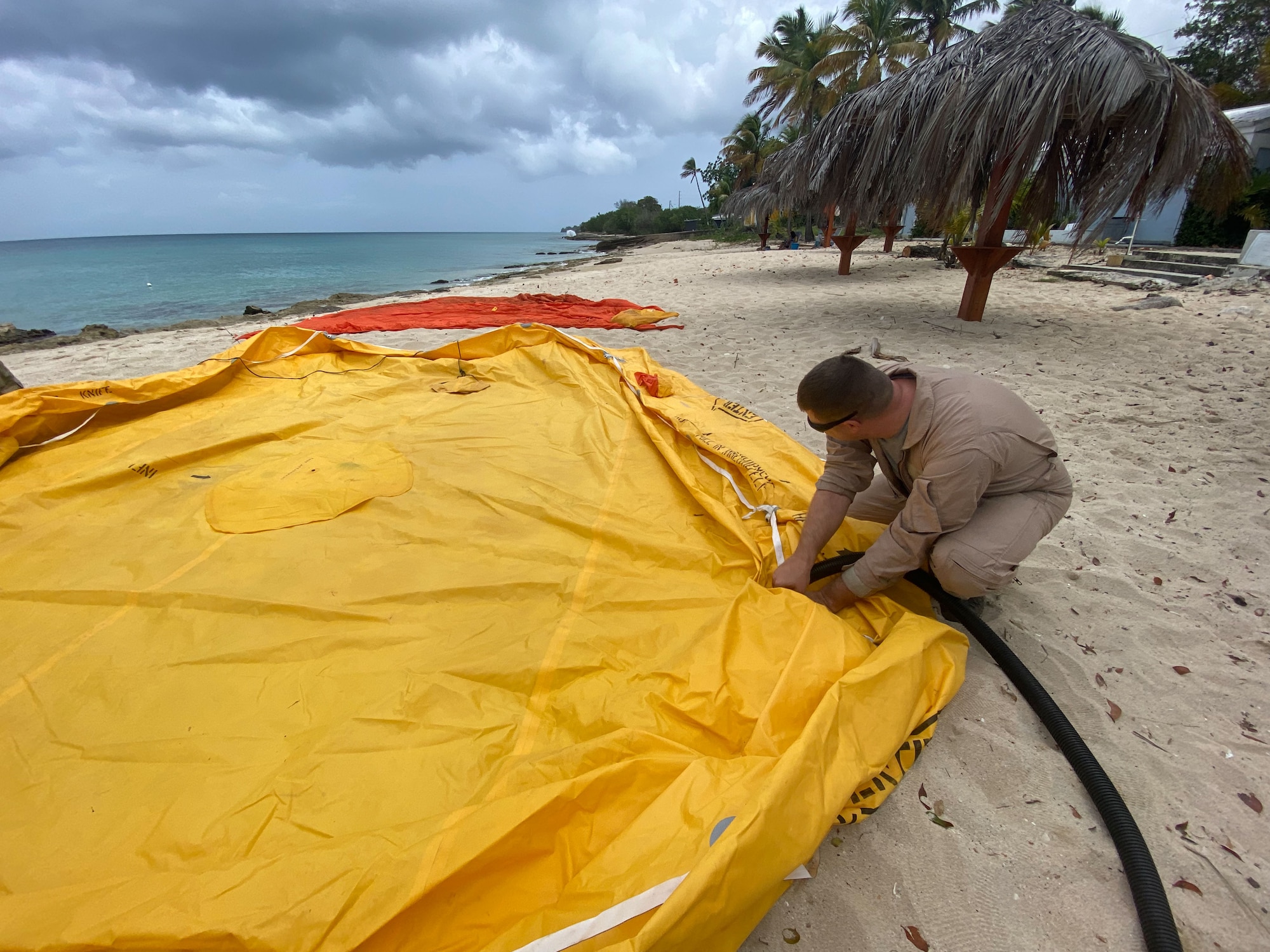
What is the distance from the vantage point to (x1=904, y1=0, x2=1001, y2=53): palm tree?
58.0 feet

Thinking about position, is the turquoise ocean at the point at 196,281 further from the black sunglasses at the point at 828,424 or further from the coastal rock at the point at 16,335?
the black sunglasses at the point at 828,424

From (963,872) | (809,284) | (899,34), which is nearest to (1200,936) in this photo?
(963,872)

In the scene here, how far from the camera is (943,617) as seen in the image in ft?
6.01

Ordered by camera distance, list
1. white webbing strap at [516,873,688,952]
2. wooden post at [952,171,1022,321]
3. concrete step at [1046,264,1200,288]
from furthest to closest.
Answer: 1. concrete step at [1046,264,1200,288]
2. wooden post at [952,171,1022,321]
3. white webbing strap at [516,873,688,952]

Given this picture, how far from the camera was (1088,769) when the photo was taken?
1.27 metres

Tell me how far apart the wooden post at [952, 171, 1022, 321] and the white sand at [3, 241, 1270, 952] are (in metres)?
1.95

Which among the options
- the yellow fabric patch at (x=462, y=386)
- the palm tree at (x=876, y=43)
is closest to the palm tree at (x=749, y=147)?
the palm tree at (x=876, y=43)

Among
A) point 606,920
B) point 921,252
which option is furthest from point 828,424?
point 921,252

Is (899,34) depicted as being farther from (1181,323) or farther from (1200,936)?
(1200,936)

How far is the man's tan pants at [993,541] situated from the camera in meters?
1.66

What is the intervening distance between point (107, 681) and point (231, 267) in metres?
43.3

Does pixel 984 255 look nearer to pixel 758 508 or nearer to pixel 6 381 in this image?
pixel 758 508

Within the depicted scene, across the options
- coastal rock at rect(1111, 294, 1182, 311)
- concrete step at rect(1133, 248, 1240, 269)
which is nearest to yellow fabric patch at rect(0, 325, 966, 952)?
coastal rock at rect(1111, 294, 1182, 311)

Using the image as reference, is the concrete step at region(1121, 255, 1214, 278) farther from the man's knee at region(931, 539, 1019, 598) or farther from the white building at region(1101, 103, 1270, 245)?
the man's knee at region(931, 539, 1019, 598)
